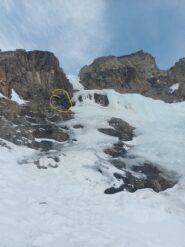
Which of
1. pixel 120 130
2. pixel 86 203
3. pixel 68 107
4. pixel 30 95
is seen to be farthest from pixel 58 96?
pixel 86 203

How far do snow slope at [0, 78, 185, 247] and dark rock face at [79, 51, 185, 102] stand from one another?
1625 centimetres

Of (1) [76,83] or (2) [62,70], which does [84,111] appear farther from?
(1) [76,83]

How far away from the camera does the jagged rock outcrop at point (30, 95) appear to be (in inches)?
1056

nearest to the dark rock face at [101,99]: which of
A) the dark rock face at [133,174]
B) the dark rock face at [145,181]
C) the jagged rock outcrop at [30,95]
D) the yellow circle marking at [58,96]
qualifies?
the jagged rock outcrop at [30,95]

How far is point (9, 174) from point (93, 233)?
20.3 feet

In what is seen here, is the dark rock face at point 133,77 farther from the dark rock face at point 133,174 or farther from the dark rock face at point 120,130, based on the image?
the dark rock face at point 133,174

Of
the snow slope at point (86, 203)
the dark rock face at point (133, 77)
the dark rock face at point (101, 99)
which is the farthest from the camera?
the dark rock face at point (133, 77)

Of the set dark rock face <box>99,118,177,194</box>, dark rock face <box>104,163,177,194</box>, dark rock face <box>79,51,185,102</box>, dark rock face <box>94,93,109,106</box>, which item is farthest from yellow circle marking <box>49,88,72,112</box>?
dark rock face <box>104,163,177,194</box>

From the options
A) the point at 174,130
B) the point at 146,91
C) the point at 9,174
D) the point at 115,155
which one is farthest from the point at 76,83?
the point at 9,174

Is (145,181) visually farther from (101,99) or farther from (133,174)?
(101,99)

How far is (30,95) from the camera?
3378cm

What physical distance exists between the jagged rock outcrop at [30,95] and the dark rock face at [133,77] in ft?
22.6

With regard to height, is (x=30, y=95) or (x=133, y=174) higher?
(x=30, y=95)

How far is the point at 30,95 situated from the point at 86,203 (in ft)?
57.1
